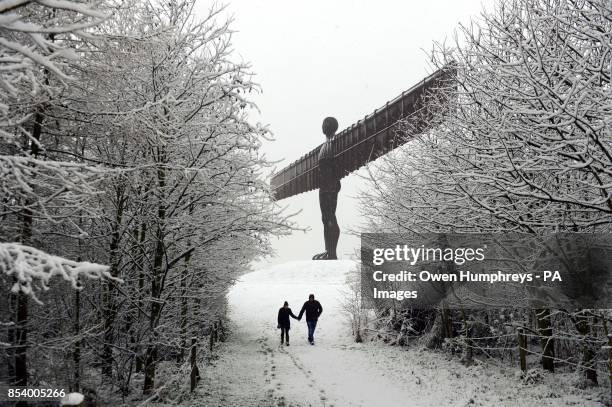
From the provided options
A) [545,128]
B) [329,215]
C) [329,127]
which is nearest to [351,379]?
[545,128]

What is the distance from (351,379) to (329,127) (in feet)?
69.8

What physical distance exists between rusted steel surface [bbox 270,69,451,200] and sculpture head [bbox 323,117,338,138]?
4.44 ft

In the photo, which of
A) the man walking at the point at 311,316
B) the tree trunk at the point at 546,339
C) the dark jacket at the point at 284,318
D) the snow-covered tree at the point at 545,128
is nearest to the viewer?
the snow-covered tree at the point at 545,128

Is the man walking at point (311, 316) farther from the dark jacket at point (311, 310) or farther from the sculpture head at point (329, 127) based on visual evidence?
the sculpture head at point (329, 127)

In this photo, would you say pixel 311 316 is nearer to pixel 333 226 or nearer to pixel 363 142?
pixel 363 142

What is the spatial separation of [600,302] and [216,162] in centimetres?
628

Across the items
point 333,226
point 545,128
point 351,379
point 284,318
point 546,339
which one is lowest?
point 351,379

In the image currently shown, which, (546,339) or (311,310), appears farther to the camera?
(311,310)

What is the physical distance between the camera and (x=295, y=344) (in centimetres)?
1414

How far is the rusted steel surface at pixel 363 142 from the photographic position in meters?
19.1

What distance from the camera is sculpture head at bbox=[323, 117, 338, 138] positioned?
93.7ft

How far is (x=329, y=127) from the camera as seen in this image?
28.6 metres

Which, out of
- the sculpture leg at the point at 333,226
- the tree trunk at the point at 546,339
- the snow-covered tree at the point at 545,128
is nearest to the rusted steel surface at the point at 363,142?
the sculpture leg at the point at 333,226

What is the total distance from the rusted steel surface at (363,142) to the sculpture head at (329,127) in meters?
1.35
